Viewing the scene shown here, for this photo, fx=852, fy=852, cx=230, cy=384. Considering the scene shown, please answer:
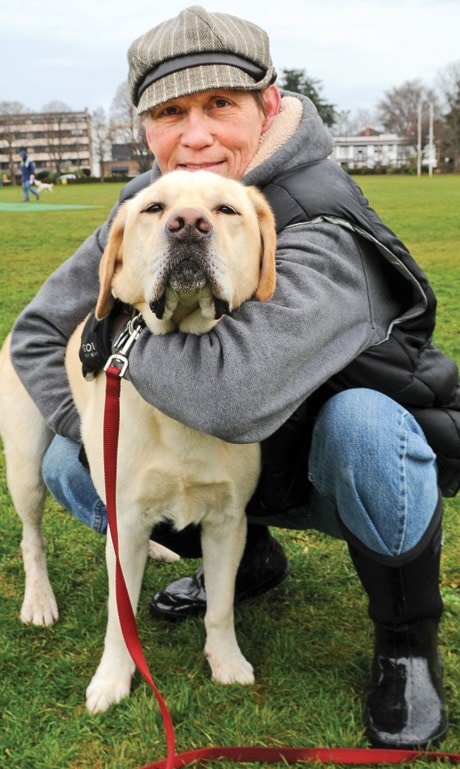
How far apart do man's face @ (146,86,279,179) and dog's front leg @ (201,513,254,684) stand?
112cm

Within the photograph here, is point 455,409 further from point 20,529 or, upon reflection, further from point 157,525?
point 20,529

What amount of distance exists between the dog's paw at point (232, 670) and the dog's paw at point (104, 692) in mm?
285

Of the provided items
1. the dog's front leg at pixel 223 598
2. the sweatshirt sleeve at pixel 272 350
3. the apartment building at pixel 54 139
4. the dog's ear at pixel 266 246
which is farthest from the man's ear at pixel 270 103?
the apartment building at pixel 54 139

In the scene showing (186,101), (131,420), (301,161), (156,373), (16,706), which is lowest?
(16,706)

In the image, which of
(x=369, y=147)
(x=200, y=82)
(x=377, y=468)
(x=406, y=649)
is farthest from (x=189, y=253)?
(x=369, y=147)

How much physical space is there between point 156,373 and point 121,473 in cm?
45

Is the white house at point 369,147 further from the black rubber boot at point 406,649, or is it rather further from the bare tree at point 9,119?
the black rubber boot at point 406,649

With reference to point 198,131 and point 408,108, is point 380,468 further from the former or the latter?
point 408,108

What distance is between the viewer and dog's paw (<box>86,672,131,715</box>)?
8.64 ft

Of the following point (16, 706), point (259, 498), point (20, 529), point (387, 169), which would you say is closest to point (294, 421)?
point (259, 498)

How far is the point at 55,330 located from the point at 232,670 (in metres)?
1.35

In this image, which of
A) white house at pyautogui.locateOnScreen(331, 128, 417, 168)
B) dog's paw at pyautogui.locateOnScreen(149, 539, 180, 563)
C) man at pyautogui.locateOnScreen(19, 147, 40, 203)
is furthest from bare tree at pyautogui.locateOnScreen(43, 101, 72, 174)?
dog's paw at pyautogui.locateOnScreen(149, 539, 180, 563)

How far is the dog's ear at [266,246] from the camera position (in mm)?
2238

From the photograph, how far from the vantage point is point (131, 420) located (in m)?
2.51
